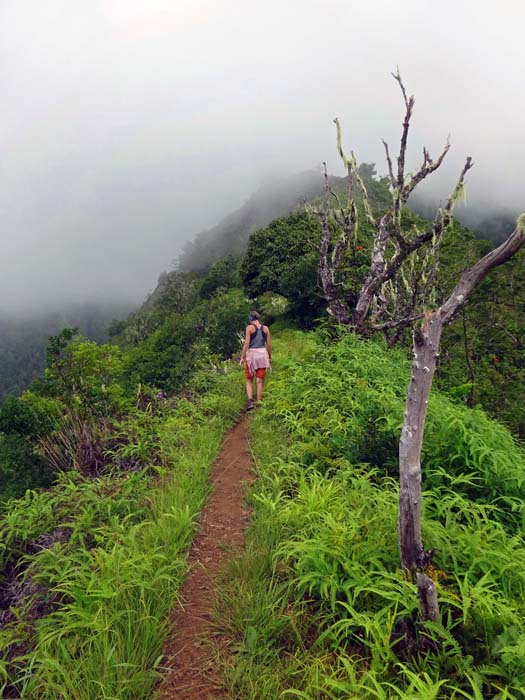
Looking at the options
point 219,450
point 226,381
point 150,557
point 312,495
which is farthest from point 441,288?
point 150,557

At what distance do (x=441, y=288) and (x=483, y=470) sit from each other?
958 cm

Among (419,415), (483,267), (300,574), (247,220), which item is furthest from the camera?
(247,220)

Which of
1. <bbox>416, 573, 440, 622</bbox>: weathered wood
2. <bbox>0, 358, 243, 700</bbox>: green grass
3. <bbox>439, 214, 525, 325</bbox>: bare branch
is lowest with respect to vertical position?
<bbox>0, 358, 243, 700</bbox>: green grass

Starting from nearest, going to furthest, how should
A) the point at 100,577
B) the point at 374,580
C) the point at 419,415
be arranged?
the point at 419,415, the point at 374,580, the point at 100,577

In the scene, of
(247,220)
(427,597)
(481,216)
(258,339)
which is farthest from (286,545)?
(247,220)

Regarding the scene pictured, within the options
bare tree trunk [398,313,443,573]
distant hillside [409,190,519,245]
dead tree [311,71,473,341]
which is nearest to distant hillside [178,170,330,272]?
distant hillside [409,190,519,245]

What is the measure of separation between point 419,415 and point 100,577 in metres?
2.78

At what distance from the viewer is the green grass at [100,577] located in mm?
2713

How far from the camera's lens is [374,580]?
3033 mm

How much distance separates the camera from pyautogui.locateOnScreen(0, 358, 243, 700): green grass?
271 cm

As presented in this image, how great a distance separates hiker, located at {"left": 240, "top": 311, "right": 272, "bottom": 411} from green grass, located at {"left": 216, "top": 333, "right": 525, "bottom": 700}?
313 centimetres

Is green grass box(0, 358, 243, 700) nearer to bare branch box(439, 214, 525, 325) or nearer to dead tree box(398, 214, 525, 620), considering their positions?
dead tree box(398, 214, 525, 620)

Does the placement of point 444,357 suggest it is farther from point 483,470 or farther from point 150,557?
point 150,557

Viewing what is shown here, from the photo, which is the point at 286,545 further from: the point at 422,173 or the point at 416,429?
the point at 422,173
